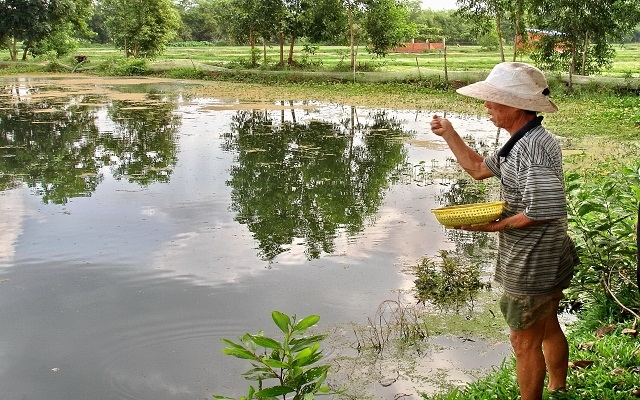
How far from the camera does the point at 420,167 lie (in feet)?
28.8

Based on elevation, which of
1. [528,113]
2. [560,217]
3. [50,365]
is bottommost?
[50,365]

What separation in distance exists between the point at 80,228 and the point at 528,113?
4596 millimetres

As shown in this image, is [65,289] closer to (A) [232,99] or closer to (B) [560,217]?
(B) [560,217]

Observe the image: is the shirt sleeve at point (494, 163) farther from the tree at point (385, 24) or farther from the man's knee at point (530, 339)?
the tree at point (385, 24)

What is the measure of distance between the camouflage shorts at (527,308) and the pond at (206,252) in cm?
96

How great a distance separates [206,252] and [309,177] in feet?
9.73

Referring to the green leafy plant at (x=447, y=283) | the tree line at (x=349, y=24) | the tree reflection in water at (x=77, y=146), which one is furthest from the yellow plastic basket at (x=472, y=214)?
the tree line at (x=349, y=24)

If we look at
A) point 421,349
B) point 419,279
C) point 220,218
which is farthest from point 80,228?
point 421,349

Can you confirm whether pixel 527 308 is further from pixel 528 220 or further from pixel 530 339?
pixel 528 220

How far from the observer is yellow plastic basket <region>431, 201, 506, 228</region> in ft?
7.95

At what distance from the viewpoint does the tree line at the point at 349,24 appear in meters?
16.7

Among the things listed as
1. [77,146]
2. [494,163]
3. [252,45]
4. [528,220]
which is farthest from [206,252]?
[252,45]

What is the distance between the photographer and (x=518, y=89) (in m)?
2.47

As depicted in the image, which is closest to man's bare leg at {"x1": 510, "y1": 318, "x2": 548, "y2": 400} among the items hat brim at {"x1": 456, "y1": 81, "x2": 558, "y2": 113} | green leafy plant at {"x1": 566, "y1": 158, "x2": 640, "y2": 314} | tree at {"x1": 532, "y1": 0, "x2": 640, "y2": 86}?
hat brim at {"x1": 456, "y1": 81, "x2": 558, "y2": 113}
